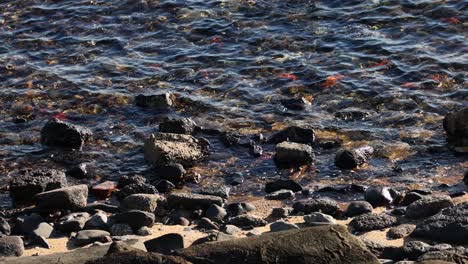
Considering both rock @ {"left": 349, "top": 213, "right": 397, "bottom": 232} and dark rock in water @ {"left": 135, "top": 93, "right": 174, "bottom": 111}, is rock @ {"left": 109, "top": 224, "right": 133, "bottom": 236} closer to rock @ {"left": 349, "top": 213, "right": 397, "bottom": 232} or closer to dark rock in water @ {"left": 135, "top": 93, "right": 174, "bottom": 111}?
rock @ {"left": 349, "top": 213, "right": 397, "bottom": 232}

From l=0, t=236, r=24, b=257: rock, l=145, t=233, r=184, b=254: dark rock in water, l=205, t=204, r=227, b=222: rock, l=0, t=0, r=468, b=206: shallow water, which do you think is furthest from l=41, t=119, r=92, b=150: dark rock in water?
l=145, t=233, r=184, b=254: dark rock in water

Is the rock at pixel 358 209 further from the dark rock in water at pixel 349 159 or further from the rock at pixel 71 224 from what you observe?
the rock at pixel 71 224

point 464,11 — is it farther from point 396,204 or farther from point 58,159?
point 58,159

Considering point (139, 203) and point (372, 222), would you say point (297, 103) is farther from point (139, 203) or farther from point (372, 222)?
point (372, 222)

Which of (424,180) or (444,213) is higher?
(444,213)

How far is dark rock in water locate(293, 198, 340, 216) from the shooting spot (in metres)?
11.9

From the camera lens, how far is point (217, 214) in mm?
11883

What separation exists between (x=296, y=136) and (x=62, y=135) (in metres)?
4.24

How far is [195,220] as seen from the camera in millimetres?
11859

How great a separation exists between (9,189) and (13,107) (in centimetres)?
417

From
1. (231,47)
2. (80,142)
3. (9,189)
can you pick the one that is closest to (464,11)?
(231,47)

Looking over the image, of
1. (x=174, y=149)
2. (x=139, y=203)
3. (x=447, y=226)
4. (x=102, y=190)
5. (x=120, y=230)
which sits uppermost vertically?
(x=447, y=226)

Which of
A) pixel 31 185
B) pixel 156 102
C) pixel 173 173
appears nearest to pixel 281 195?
pixel 173 173

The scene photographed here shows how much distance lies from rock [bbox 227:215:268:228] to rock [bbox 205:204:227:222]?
39 centimetres
